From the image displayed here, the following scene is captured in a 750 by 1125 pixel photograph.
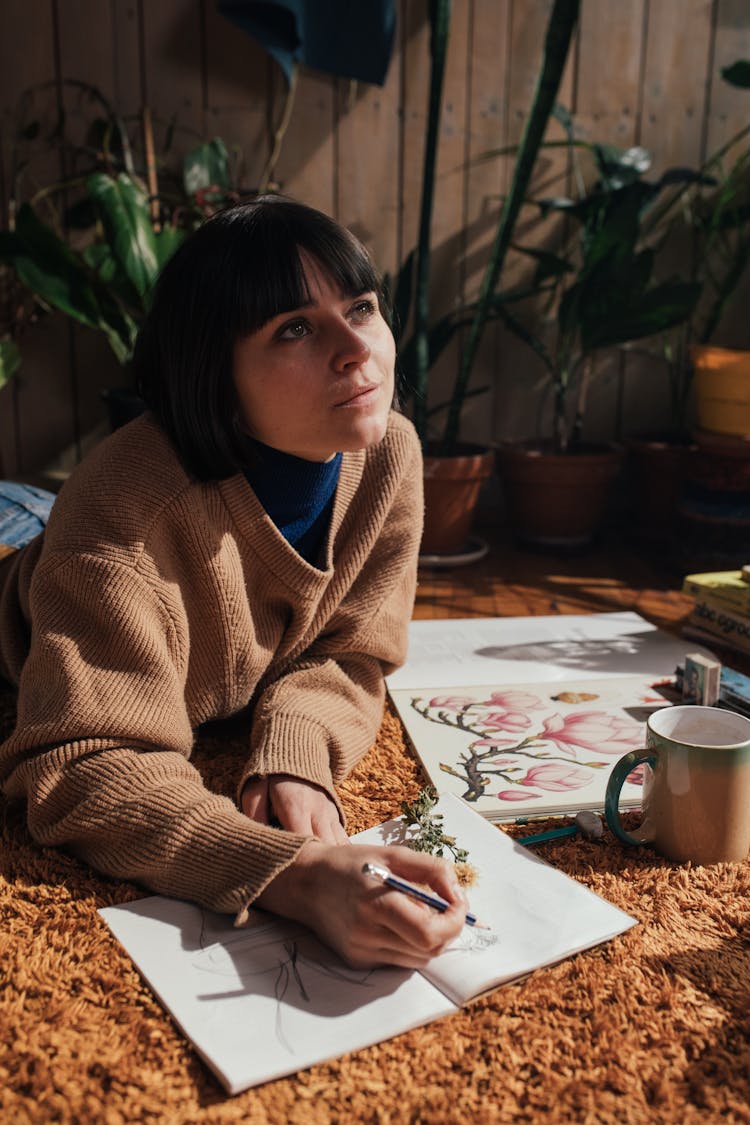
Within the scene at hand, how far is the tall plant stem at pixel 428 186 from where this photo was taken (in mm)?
1934

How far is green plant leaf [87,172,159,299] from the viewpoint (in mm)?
1883

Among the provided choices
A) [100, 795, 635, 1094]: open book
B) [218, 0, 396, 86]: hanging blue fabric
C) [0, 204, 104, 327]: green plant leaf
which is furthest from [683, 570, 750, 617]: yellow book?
[218, 0, 396, 86]: hanging blue fabric

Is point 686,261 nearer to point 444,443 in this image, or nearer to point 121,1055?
point 444,443

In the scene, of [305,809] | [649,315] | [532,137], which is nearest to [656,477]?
[649,315]

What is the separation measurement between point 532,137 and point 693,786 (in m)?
1.43

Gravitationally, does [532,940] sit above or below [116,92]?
below

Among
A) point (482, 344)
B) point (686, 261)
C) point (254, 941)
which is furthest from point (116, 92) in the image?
point (254, 941)

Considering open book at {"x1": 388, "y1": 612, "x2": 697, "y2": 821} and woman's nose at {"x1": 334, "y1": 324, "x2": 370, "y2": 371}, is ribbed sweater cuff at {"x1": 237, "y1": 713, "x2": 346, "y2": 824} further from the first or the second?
woman's nose at {"x1": 334, "y1": 324, "x2": 370, "y2": 371}

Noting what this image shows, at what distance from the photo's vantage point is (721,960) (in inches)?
31.5

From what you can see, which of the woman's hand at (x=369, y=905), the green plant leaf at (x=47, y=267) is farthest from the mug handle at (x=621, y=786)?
the green plant leaf at (x=47, y=267)

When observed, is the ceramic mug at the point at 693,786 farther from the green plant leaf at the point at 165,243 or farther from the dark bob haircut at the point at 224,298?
the green plant leaf at the point at 165,243

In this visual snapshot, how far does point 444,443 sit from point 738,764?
4.45 ft

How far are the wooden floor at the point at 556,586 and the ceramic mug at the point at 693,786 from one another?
2.46 ft

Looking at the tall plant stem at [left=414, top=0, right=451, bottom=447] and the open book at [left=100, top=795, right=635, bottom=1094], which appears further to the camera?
the tall plant stem at [left=414, top=0, right=451, bottom=447]
